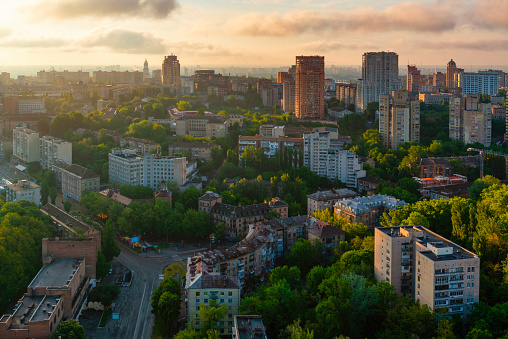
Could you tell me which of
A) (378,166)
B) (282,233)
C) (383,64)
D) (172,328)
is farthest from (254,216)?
(383,64)

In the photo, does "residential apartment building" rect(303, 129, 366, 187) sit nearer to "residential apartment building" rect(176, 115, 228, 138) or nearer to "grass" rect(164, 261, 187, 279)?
"residential apartment building" rect(176, 115, 228, 138)

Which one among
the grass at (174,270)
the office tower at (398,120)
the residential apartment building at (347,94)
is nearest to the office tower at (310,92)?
the office tower at (398,120)

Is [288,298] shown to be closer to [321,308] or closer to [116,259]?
[321,308]

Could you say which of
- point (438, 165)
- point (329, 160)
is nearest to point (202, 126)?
point (329, 160)

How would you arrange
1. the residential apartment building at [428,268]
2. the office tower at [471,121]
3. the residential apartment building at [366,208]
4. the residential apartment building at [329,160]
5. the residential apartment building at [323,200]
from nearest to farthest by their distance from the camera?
the residential apartment building at [428,268]
the residential apartment building at [366,208]
the residential apartment building at [323,200]
the residential apartment building at [329,160]
the office tower at [471,121]

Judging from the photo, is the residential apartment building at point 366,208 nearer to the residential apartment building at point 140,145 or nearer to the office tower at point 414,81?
the residential apartment building at point 140,145

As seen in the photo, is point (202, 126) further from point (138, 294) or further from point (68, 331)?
point (68, 331)
